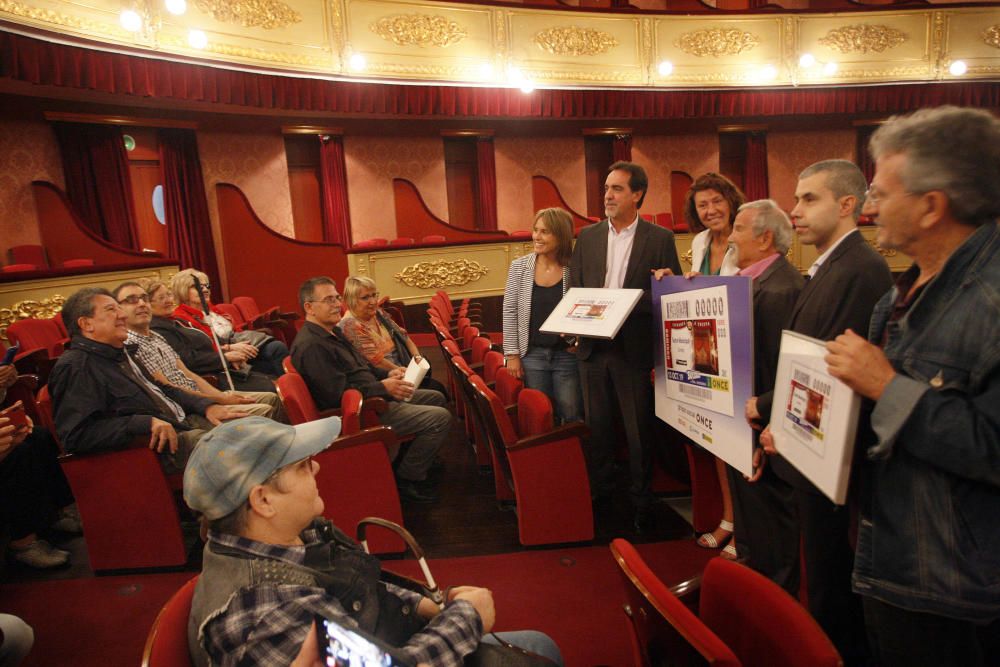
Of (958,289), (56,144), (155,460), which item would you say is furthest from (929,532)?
(56,144)

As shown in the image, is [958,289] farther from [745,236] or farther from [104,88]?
[104,88]

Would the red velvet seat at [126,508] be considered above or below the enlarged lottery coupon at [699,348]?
below

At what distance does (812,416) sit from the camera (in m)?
1.28

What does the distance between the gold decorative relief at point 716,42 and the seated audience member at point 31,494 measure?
9730 mm

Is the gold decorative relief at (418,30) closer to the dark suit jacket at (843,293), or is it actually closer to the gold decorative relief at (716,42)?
the gold decorative relief at (716,42)

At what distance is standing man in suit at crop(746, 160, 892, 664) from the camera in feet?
5.03

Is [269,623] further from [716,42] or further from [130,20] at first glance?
[716,42]

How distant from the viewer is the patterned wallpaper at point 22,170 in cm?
664

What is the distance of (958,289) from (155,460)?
2.87 m

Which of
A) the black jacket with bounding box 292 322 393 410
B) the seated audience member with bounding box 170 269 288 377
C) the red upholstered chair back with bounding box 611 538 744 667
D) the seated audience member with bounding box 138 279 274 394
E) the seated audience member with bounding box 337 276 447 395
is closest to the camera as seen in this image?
the red upholstered chair back with bounding box 611 538 744 667

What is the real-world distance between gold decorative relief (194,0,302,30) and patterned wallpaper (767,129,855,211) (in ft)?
29.2

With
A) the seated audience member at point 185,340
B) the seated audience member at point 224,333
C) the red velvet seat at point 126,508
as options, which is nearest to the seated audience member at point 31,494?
the red velvet seat at point 126,508

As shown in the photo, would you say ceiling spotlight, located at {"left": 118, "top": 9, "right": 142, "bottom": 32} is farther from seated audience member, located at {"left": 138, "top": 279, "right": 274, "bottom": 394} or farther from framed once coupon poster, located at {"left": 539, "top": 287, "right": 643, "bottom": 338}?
framed once coupon poster, located at {"left": 539, "top": 287, "right": 643, "bottom": 338}

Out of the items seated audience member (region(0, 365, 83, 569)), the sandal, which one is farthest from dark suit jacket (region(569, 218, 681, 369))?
seated audience member (region(0, 365, 83, 569))
